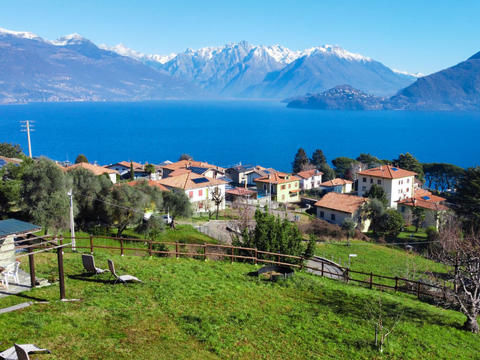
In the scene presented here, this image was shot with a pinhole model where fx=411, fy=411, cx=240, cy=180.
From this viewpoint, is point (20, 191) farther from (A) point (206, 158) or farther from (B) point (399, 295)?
(A) point (206, 158)

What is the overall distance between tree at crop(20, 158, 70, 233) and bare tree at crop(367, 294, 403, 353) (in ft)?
69.5

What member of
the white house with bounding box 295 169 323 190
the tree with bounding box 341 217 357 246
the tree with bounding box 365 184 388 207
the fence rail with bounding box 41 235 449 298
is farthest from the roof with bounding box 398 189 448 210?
the fence rail with bounding box 41 235 449 298

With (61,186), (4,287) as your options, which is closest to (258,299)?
(4,287)

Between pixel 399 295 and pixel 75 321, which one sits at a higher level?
pixel 75 321

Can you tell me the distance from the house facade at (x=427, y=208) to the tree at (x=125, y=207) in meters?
33.5

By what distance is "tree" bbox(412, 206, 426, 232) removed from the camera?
4909 centimetres

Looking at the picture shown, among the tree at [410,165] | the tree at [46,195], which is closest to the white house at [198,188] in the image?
the tree at [46,195]

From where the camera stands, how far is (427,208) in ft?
164

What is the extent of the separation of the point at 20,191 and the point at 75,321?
21.5 meters

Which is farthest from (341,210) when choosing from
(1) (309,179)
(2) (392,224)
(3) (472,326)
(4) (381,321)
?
(4) (381,321)

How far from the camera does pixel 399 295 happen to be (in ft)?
53.9

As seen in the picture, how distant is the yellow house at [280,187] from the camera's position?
206 ft

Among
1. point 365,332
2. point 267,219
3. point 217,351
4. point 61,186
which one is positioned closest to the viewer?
point 217,351

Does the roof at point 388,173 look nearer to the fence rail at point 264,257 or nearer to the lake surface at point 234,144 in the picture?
the fence rail at point 264,257
